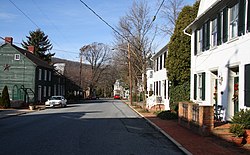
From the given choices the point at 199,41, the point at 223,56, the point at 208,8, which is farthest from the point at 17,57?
the point at 223,56

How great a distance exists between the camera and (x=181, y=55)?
24.3 meters

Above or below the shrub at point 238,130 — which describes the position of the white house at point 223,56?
above

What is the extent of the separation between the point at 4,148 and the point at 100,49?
76.7 m

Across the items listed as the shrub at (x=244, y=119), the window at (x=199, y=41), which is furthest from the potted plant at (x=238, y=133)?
the window at (x=199, y=41)

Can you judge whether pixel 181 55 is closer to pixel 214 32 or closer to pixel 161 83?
pixel 214 32

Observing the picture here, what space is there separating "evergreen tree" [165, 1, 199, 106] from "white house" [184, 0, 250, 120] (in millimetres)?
2898

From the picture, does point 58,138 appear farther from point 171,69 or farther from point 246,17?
point 171,69

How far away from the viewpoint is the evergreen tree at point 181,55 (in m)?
24.2

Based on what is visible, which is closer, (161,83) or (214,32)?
(214,32)

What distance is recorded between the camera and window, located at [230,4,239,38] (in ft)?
47.2

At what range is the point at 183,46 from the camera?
79.7 ft

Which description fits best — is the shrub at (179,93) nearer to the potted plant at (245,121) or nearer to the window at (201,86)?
the window at (201,86)

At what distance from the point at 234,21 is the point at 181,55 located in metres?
9.69

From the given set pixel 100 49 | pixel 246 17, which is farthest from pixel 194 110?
pixel 100 49
